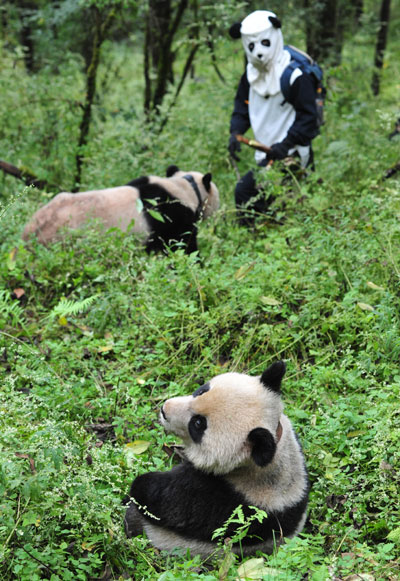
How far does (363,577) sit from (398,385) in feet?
4.81

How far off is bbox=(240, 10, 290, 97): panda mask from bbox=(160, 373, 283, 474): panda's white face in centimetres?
473

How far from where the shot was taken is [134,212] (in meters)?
6.83

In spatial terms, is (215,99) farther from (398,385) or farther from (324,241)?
(398,385)

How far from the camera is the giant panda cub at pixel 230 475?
3072 millimetres

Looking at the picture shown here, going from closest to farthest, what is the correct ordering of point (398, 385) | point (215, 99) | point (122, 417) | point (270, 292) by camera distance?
point (398, 385), point (122, 417), point (270, 292), point (215, 99)

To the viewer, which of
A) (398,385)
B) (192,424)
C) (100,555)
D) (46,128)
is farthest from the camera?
(46,128)

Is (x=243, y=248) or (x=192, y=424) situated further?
(x=243, y=248)

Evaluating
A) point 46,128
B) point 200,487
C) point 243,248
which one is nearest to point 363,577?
point 200,487

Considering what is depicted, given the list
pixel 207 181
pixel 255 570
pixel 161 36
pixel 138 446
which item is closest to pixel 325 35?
pixel 161 36

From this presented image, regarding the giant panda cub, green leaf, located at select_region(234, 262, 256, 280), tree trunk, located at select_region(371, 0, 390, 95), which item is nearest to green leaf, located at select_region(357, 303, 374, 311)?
green leaf, located at select_region(234, 262, 256, 280)

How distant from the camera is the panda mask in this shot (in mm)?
6625

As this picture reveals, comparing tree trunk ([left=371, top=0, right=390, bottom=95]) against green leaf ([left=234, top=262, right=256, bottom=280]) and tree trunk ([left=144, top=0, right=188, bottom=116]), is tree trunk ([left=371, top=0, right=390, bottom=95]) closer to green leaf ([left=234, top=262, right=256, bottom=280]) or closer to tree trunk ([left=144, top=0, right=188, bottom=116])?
tree trunk ([left=144, top=0, right=188, bottom=116])

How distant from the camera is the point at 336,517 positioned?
11.3ft

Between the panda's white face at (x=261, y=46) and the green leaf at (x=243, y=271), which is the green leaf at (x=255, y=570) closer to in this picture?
the green leaf at (x=243, y=271)
